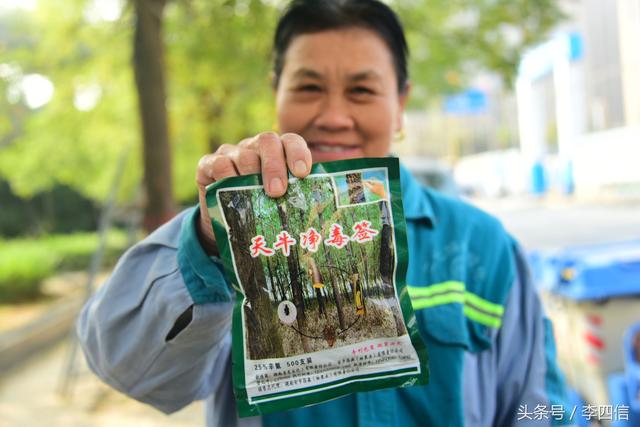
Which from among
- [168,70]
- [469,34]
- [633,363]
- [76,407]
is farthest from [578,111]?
[76,407]

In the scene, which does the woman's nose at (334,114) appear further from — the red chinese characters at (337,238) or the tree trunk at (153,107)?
the tree trunk at (153,107)

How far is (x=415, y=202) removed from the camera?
133 cm

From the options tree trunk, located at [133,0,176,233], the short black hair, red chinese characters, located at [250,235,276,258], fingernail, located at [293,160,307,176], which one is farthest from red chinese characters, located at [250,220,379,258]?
tree trunk, located at [133,0,176,233]

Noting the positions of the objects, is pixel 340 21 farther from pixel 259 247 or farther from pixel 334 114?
pixel 259 247

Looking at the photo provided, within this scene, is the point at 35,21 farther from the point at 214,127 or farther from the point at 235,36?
the point at 235,36

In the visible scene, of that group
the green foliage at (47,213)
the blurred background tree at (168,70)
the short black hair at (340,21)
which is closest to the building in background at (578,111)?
the blurred background tree at (168,70)

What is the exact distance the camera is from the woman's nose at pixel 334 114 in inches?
49.6

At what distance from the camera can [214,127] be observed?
7586 mm

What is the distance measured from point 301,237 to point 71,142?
7430 mm

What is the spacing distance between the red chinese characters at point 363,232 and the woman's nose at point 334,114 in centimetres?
34

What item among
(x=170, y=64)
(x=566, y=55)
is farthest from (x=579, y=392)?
(x=566, y=55)

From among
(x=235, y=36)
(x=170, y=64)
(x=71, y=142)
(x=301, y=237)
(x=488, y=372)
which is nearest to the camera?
(x=301, y=237)

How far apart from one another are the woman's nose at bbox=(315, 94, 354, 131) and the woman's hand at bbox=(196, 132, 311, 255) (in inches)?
12.3

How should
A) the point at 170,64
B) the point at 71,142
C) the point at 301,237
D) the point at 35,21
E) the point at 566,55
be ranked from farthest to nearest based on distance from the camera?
the point at 566,55, the point at 71,142, the point at 35,21, the point at 170,64, the point at 301,237
